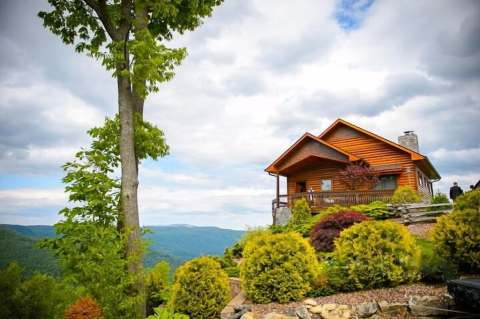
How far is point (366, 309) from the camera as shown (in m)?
5.48

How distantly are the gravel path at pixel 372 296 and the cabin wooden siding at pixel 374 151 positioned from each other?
15358 millimetres

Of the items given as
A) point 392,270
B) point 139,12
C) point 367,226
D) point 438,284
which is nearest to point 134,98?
point 139,12

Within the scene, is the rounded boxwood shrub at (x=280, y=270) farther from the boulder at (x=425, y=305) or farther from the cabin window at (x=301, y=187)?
the cabin window at (x=301, y=187)

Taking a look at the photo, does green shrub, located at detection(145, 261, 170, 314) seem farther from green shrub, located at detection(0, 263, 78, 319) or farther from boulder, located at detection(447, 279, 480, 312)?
boulder, located at detection(447, 279, 480, 312)

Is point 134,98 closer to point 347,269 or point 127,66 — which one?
point 127,66

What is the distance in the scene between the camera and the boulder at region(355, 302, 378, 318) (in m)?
5.43

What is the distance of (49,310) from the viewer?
4238 mm

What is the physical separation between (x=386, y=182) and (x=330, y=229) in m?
12.5

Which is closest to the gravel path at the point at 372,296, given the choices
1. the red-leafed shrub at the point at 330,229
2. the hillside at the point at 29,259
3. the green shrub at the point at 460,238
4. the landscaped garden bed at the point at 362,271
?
the landscaped garden bed at the point at 362,271

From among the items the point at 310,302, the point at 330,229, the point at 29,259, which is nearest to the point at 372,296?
the point at 310,302

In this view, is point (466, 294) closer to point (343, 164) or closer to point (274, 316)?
point (274, 316)

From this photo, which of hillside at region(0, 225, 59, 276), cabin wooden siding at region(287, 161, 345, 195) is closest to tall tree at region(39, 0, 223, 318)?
hillside at region(0, 225, 59, 276)

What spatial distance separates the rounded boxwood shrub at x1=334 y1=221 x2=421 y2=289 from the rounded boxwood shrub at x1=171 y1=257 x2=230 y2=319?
2829 mm

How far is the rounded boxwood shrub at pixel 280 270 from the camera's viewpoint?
6484mm
